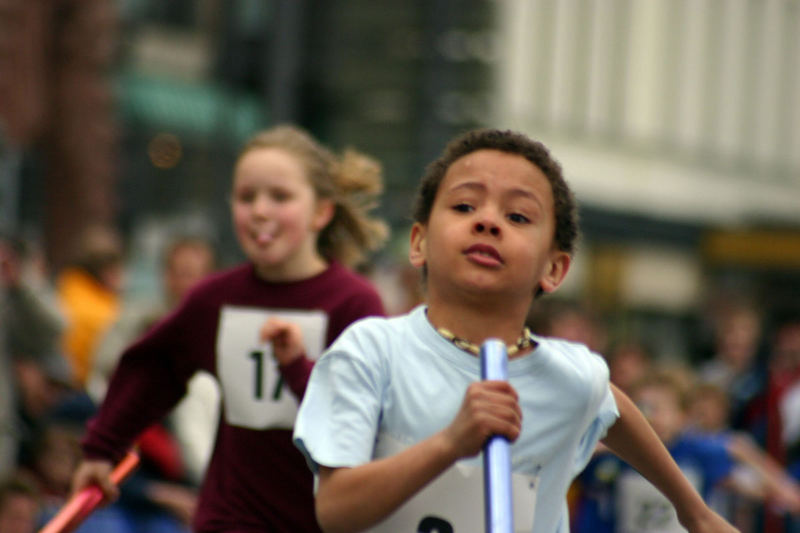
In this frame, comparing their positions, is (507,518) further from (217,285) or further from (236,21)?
(236,21)

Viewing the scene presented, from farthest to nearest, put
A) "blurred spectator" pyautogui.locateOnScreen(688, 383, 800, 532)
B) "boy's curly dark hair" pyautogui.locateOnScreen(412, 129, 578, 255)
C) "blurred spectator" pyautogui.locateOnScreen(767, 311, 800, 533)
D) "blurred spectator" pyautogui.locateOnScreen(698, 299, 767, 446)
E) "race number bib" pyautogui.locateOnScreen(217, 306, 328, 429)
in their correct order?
1. "blurred spectator" pyautogui.locateOnScreen(698, 299, 767, 446)
2. "blurred spectator" pyautogui.locateOnScreen(767, 311, 800, 533)
3. "blurred spectator" pyautogui.locateOnScreen(688, 383, 800, 532)
4. "race number bib" pyautogui.locateOnScreen(217, 306, 328, 429)
5. "boy's curly dark hair" pyautogui.locateOnScreen(412, 129, 578, 255)

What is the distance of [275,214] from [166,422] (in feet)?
9.39

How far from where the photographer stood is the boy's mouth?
3.18m

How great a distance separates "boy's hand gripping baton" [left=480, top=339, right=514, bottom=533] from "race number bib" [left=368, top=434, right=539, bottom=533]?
41 centimetres

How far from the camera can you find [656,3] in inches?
1591

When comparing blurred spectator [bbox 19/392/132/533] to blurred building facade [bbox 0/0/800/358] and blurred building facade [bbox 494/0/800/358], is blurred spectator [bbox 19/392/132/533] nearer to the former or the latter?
blurred building facade [bbox 0/0/800/358]

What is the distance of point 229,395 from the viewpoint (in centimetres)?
469

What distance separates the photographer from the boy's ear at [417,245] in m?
3.42

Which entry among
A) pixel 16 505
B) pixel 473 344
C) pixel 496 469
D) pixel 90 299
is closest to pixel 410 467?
pixel 496 469

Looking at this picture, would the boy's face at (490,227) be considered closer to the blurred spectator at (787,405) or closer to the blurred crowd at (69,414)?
the blurred crowd at (69,414)

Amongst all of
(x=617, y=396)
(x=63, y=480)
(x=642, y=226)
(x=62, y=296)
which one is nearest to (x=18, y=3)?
(x=62, y=296)

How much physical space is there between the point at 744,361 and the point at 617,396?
8451 millimetres

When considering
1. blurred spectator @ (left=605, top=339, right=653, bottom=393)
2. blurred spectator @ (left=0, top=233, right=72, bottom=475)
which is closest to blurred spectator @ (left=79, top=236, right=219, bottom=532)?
blurred spectator @ (left=0, top=233, right=72, bottom=475)

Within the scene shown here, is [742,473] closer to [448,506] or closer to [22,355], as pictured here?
[22,355]
